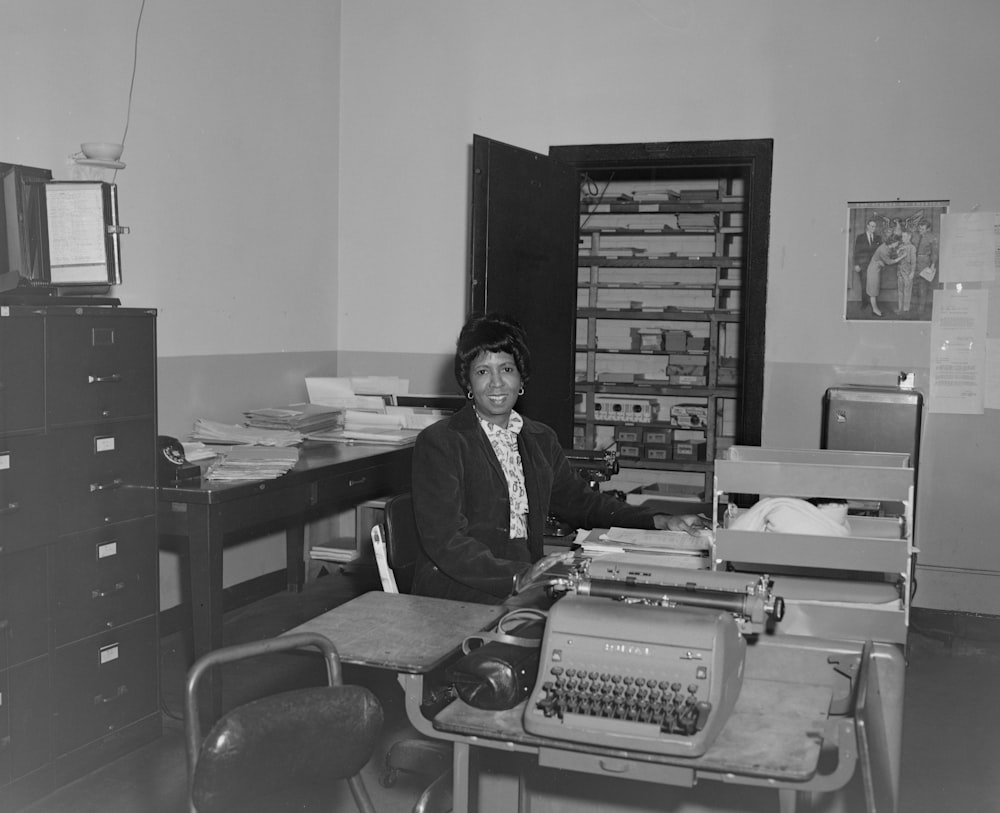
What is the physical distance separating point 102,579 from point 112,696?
1.22ft

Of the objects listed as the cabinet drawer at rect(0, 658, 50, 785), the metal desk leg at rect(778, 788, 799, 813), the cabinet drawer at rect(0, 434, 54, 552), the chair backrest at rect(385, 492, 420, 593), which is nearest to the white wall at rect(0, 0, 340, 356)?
the cabinet drawer at rect(0, 434, 54, 552)

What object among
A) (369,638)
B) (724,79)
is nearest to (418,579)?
(369,638)

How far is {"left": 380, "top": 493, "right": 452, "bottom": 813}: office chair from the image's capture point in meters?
2.92

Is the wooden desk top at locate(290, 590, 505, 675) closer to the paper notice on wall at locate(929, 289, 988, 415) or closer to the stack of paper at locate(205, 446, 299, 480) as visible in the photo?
the stack of paper at locate(205, 446, 299, 480)

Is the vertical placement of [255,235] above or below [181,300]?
above

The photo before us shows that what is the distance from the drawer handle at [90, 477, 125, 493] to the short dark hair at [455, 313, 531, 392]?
3.64 feet

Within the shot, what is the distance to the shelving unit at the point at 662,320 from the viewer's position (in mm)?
7301

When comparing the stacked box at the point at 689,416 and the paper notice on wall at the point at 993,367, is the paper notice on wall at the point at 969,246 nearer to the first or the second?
the paper notice on wall at the point at 993,367

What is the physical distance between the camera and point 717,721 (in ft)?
5.38

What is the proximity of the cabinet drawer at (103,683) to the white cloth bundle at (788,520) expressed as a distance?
1956mm

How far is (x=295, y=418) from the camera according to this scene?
4.68 m

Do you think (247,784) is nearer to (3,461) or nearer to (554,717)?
(554,717)

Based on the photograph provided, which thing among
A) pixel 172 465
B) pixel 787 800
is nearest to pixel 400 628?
pixel 787 800

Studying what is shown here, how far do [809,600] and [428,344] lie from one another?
12.2 feet
